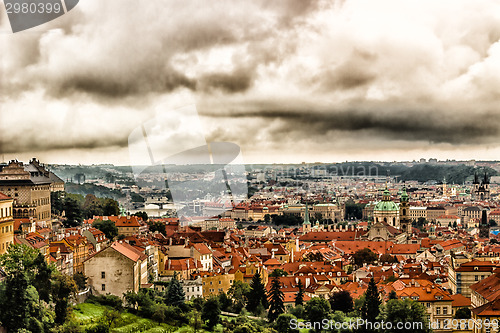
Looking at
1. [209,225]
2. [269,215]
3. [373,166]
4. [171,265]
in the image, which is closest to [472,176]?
[373,166]

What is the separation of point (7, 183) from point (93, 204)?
1071 centimetres

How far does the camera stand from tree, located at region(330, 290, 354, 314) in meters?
21.9

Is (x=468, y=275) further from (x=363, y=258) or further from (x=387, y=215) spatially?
(x=387, y=215)

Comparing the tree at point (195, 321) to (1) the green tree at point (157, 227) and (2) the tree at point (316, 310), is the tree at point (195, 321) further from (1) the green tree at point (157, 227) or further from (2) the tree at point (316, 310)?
(1) the green tree at point (157, 227)

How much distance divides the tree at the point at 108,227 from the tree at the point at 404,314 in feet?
34.9

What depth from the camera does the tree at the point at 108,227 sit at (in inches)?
978

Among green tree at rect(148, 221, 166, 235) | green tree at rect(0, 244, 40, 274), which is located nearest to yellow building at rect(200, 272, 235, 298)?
green tree at rect(148, 221, 166, 235)

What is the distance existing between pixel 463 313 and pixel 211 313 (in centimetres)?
724

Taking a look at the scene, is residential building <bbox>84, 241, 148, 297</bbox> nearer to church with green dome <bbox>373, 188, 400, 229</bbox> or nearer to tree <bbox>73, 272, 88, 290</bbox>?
tree <bbox>73, 272, 88, 290</bbox>

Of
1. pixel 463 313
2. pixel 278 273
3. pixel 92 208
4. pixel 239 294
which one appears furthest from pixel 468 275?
pixel 92 208

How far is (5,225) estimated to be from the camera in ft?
53.1

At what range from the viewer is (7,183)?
2562cm

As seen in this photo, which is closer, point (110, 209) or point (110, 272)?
point (110, 272)

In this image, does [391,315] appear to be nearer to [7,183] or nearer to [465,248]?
[7,183]
